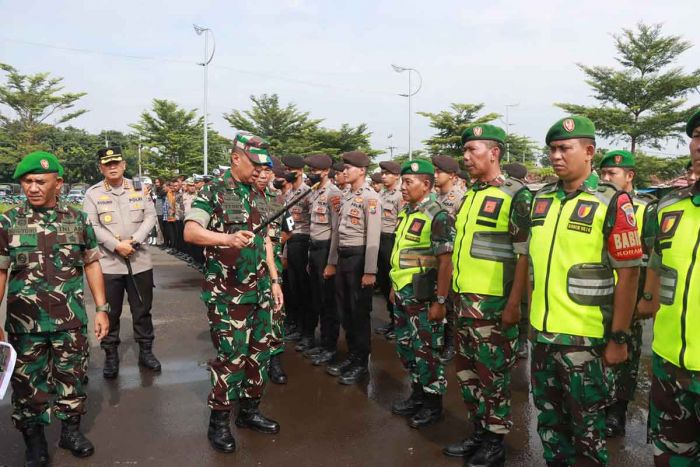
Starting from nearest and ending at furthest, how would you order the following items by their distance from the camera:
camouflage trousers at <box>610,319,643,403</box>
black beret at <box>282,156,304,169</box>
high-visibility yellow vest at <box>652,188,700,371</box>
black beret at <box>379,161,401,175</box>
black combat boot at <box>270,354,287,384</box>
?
1. high-visibility yellow vest at <box>652,188,700,371</box>
2. camouflage trousers at <box>610,319,643,403</box>
3. black combat boot at <box>270,354,287,384</box>
4. black beret at <box>379,161,401,175</box>
5. black beret at <box>282,156,304,169</box>

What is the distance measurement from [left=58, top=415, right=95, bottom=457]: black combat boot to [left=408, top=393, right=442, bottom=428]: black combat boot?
2201 millimetres

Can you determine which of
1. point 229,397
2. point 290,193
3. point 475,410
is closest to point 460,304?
point 475,410

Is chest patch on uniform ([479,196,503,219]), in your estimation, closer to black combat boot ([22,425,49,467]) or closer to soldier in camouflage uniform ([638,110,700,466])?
soldier in camouflage uniform ([638,110,700,466])

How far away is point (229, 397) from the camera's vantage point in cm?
338

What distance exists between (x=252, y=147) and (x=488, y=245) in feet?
5.44

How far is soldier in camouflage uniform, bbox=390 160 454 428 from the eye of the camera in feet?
11.6

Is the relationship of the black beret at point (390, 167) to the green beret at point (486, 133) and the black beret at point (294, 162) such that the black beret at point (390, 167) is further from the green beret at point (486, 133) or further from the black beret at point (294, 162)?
the green beret at point (486, 133)

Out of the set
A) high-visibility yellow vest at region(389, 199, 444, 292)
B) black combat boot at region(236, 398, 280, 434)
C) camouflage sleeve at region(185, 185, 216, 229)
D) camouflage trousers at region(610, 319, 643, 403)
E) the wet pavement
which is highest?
camouflage sleeve at region(185, 185, 216, 229)

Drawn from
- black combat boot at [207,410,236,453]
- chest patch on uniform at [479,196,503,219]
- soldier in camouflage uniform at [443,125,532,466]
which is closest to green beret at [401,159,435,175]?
soldier in camouflage uniform at [443,125,532,466]

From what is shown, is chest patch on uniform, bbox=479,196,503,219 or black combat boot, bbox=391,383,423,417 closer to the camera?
chest patch on uniform, bbox=479,196,503,219

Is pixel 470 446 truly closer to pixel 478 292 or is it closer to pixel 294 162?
pixel 478 292

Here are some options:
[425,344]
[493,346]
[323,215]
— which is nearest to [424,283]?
[425,344]

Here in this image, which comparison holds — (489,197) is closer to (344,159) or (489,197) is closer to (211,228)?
(211,228)

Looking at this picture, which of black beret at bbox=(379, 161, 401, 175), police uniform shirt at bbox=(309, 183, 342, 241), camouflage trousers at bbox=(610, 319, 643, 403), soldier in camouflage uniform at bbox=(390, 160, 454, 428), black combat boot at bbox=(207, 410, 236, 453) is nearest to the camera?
black combat boot at bbox=(207, 410, 236, 453)
